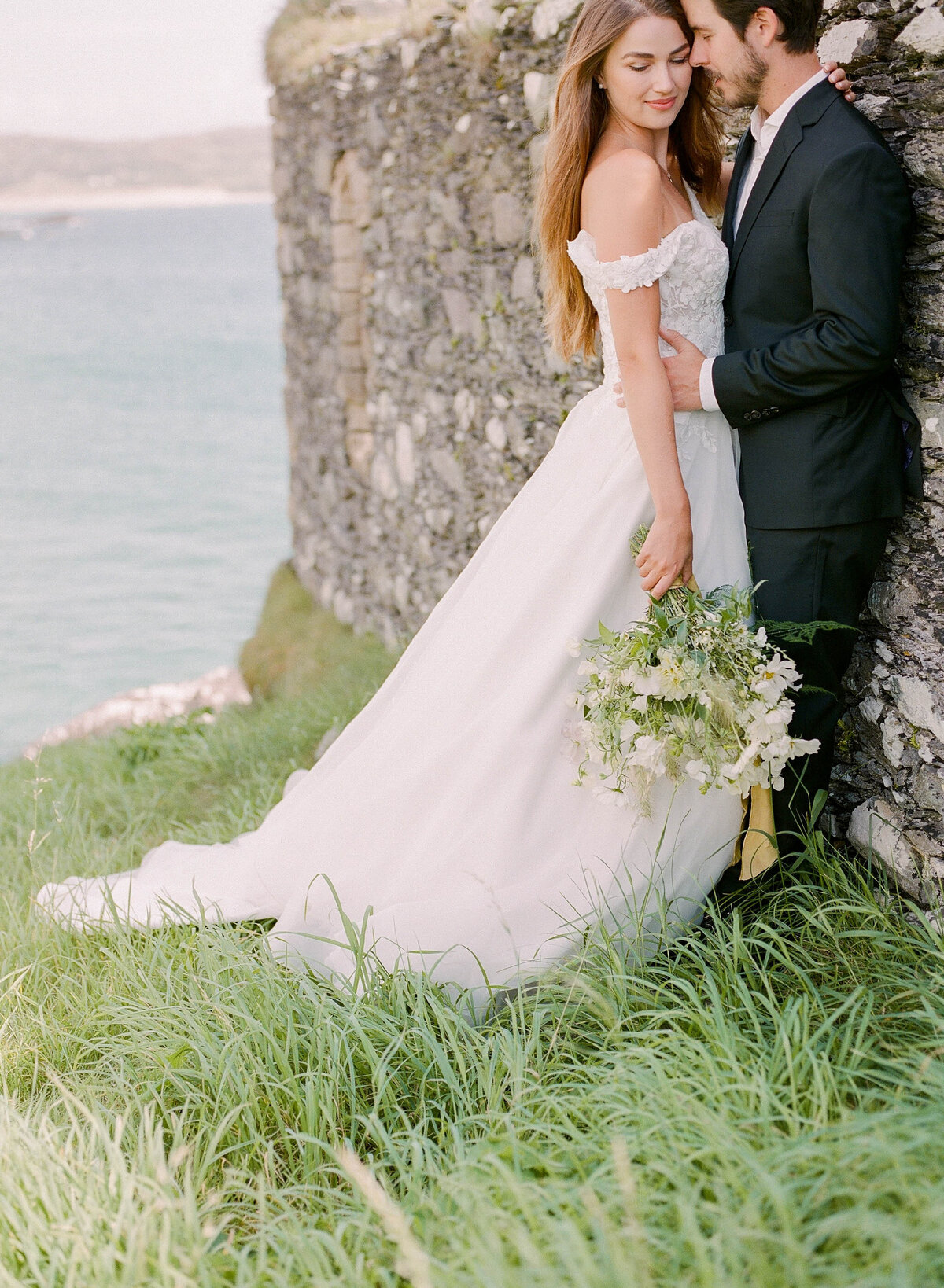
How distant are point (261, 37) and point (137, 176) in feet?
295

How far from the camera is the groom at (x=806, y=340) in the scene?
1.99m

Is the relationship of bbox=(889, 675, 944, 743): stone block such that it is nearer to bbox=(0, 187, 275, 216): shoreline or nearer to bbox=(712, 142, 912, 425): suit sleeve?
bbox=(712, 142, 912, 425): suit sleeve

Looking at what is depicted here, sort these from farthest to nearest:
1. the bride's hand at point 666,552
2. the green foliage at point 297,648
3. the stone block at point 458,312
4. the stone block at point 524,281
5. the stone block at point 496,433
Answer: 1. the green foliage at point 297,648
2. the stone block at point 458,312
3. the stone block at point 496,433
4. the stone block at point 524,281
5. the bride's hand at point 666,552

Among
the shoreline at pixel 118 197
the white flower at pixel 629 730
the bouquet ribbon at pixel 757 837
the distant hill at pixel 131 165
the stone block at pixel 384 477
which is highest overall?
the distant hill at pixel 131 165

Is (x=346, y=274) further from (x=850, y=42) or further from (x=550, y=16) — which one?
Answer: (x=850, y=42)

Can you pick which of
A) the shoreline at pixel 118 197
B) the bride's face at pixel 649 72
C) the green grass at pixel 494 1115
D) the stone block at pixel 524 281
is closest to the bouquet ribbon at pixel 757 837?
the green grass at pixel 494 1115

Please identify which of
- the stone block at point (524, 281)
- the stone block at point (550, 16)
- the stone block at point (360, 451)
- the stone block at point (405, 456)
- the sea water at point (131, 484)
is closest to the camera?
the stone block at point (550, 16)

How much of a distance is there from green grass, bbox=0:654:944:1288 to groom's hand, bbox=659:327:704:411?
1.07 meters

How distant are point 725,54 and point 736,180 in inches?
11.5

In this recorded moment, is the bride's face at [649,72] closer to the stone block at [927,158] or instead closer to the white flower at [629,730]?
the stone block at [927,158]

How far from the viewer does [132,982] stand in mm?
2389

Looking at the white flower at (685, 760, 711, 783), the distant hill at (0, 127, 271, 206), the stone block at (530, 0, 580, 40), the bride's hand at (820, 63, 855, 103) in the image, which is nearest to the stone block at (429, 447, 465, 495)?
the stone block at (530, 0, 580, 40)

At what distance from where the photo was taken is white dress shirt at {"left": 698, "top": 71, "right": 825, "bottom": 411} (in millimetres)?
2100

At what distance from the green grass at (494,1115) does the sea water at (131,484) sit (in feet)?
24.4
